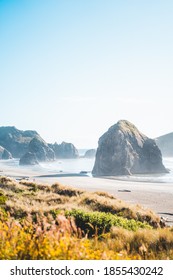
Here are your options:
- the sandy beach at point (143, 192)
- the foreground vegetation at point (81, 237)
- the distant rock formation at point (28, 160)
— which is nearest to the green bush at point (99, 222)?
the foreground vegetation at point (81, 237)

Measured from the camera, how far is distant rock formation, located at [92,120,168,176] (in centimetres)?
9894

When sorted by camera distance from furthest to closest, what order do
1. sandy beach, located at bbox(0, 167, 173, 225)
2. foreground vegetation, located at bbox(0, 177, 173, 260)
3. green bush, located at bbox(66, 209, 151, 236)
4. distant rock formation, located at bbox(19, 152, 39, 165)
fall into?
distant rock formation, located at bbox(19, 152, 39, 165) < sandy beach, located at bbox(0, 167, 173, 225) < green bush, located at bbox(66, 209, 151, 236) < foreground vegetation, located at bbox(0, 177, 173, 260)

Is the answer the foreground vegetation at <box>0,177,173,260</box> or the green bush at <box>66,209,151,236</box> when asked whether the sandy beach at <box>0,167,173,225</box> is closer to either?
the green bush at <box>66,209,151,236</box>

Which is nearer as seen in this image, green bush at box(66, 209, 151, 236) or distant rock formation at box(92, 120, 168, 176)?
green bush at box(66, 209, 151, 236)

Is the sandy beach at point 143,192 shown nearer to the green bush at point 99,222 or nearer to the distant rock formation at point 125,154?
the green bush at point 99,222

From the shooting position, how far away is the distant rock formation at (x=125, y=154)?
9894cm

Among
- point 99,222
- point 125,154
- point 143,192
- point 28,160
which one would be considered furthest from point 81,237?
point 28,160

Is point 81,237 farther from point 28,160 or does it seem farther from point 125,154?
point 28,160

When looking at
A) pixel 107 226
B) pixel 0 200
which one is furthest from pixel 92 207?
pixel 107 226

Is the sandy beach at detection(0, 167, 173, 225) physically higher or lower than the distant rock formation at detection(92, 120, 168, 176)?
lower

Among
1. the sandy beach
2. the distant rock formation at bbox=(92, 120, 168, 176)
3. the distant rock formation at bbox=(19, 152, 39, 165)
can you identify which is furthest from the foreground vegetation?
the distant rock formation at bbox=(19, 152, 39, 165)

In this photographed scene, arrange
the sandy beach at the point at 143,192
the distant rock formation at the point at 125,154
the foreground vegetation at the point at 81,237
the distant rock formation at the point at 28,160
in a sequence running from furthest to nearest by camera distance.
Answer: the distant rock formation at the point at 28,160 → the distant rock formation at the point at 125,154 → the sandy beach at the point at 143,192 → the foreground vegetation at the point at 81,237

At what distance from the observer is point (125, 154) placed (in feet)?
338

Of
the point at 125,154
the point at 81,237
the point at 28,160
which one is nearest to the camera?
the point at 81,237
